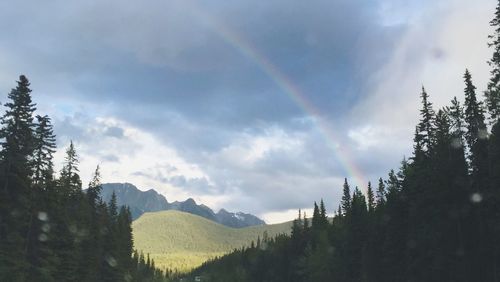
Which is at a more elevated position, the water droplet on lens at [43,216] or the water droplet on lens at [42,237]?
the water droplet on lens at [43,216]

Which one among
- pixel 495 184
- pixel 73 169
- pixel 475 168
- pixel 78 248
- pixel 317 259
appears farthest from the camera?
pixel 317 259

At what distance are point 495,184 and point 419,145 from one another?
55.8ft

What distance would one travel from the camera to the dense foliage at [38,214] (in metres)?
42.6

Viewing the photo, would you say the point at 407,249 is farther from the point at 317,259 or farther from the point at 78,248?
the point at 317,259

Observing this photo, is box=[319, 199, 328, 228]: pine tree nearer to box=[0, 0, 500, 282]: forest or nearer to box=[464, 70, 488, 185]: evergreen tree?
box=[0, 0, 500, 282]: forest

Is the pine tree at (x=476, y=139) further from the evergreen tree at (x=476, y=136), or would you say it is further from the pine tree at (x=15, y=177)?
the pine tree at (x=15, y=177)

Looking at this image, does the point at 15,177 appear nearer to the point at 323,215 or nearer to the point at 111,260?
the point at 111,260

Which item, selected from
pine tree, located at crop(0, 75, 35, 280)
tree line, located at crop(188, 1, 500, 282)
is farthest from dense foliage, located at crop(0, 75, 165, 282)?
tree line, located at crop(188, 1, 500, 282)

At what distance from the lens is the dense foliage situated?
42.6 m

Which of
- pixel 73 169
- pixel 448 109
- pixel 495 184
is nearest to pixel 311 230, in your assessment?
pixel 73 169

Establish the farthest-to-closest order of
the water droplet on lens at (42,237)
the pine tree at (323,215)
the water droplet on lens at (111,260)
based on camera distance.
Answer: the pine tree at (323,215) < the water droplet on lens at (111,260) < the water droplet on lens at (42,237)

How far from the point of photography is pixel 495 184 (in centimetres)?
3903

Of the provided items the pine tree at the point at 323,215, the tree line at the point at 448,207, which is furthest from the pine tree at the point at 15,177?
the pine tree at the point at 323,215

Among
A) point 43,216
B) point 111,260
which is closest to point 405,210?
point 43,216
